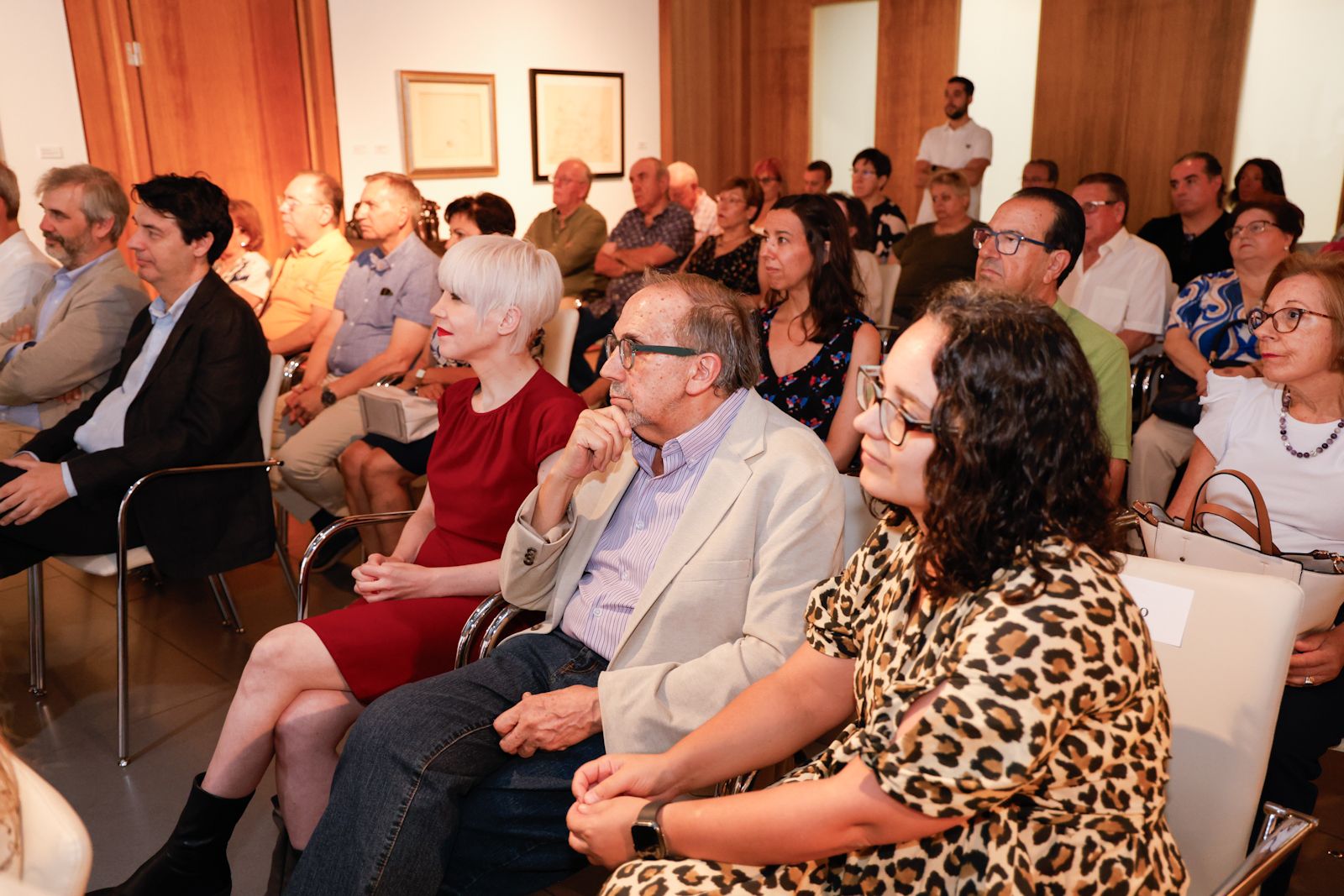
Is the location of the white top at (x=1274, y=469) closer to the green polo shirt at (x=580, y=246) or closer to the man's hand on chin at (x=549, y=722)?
the man's hand on chin at (x=549, y=722)

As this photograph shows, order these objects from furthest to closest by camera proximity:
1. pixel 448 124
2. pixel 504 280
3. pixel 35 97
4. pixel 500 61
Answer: pixel 500 61
pixel 448 124
pixel 35 97
pixel 504 280

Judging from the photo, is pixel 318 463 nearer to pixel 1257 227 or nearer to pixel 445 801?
pixel 445 801

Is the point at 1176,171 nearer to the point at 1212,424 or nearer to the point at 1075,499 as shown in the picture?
the point at 1212,424

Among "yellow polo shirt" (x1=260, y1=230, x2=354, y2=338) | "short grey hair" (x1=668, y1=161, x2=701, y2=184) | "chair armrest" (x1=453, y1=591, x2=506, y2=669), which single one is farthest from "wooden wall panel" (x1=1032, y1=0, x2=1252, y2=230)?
"chair armrest" (x1=453, y1=591, x2=506, y2=669)

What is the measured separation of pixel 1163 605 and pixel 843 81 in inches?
340

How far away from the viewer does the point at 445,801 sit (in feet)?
5.66

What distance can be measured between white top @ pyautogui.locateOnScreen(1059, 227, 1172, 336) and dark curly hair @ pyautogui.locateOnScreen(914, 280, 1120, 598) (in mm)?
3600

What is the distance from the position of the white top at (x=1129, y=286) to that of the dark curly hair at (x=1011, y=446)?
3.60 meters

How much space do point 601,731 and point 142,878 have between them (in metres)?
0.99

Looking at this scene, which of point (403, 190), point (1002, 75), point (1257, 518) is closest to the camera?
point (1257, 518)

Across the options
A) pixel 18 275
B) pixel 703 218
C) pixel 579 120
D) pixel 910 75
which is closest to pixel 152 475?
pixel 18 275

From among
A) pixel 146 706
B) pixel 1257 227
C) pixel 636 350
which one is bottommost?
pixel 146 706

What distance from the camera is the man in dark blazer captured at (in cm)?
288

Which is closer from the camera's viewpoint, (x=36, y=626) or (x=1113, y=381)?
(x=1113, y=381)
